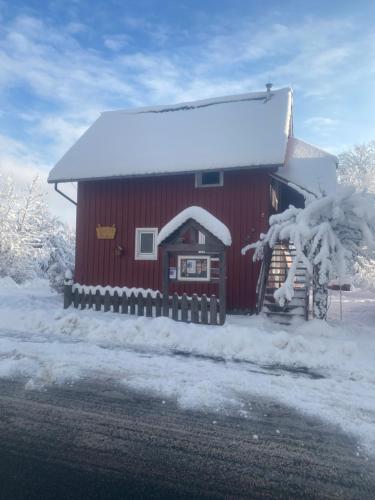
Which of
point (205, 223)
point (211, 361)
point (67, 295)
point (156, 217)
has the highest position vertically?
point (156, 217)

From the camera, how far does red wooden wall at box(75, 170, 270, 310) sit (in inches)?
472

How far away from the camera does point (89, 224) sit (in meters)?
14.2

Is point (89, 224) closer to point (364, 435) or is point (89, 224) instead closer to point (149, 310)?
point (149, 310)

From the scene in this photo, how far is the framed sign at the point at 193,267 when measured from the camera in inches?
441

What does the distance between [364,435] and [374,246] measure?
5470 millimetres

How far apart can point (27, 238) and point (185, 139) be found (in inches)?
729

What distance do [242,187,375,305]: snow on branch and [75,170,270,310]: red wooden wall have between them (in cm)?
291

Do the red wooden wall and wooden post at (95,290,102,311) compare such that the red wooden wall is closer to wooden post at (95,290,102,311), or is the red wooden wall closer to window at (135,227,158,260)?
window at (135,227,158,260)

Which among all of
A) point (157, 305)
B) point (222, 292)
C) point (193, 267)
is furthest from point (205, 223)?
point (157, 305)

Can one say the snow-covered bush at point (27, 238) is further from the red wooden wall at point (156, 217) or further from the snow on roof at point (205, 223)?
the snow on roof at point (205, 223)

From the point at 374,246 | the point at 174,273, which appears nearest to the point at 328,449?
the point at 374,246

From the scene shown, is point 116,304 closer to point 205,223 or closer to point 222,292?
point 222,292

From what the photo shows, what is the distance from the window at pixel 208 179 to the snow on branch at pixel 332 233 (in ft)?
13.4

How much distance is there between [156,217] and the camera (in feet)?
43.4
